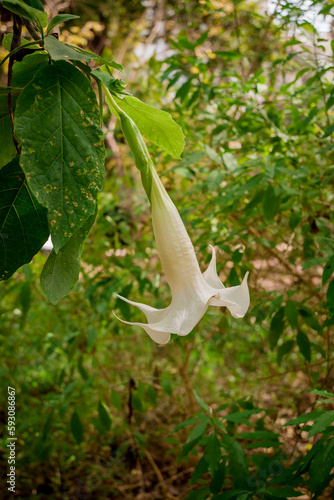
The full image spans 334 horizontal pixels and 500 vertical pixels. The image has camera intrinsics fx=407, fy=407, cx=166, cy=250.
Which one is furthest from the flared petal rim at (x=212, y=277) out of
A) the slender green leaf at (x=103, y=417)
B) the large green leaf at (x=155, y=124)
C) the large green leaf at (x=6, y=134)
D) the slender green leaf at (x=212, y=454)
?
the slender green leaf at (x=103, y=417)

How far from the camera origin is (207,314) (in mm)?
1676

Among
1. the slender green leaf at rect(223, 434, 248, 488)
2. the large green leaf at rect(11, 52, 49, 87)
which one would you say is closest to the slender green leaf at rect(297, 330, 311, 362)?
the slender green leaf at rect(223, 434, 248, 488)

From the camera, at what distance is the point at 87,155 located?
403 millimetres

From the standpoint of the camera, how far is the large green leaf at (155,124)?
47cm

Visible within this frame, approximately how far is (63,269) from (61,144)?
0.14 m

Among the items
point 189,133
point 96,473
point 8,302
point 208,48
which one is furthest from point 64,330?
point 208,48

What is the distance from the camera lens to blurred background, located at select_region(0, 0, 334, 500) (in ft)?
3.34

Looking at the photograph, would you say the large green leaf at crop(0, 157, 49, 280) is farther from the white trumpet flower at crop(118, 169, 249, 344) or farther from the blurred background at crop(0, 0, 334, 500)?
the blurred background at crop(0, 0, 334, 500)

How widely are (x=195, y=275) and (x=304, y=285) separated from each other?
1083mm

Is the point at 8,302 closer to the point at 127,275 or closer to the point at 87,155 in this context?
the point at 127,275

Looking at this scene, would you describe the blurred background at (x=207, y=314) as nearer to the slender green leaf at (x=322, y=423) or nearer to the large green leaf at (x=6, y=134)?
the slender green leaf at (x=322, y=423)

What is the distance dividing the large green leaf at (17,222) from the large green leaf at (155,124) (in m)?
0.14

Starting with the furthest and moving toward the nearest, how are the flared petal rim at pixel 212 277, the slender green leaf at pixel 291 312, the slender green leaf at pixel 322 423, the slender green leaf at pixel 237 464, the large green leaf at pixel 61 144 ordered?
the slender green leaf at pixel 291 312 < the slender green leaf at pixel 237 464 < the slender green leaf at pixel 322 423 < the flared petal rim at pixel 212 277 < the large green leaf at pixel 61 144

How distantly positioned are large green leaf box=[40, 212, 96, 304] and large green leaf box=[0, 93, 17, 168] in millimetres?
144
